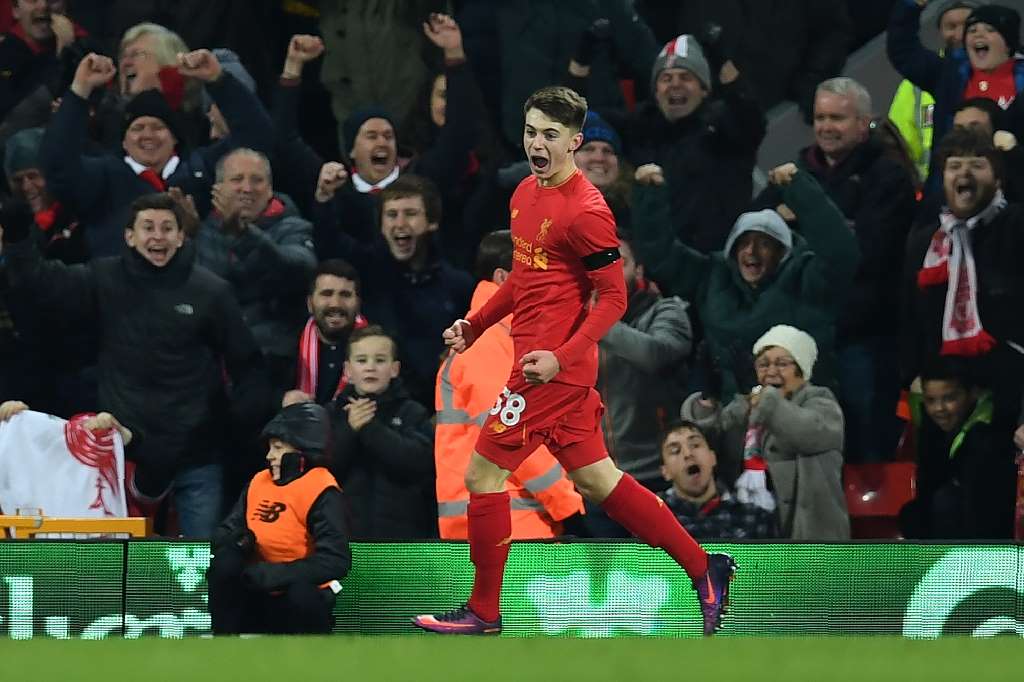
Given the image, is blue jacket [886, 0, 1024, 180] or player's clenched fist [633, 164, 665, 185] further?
blue jacket [886, 0, 1024, 180]

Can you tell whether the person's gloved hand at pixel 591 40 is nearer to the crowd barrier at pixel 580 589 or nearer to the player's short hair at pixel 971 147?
the player's short hair at pixel 971 147

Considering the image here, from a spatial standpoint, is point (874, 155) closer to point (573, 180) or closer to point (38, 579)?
point (573, 180)

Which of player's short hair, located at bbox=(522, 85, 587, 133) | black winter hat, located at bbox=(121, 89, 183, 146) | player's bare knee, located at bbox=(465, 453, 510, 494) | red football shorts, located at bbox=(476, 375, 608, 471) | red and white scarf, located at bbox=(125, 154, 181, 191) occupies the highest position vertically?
black winter hat, located at bbox=(121, 89, 183, 146)

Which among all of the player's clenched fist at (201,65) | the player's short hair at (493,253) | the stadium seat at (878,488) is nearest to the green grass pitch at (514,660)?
the player's short hair at (493,253)

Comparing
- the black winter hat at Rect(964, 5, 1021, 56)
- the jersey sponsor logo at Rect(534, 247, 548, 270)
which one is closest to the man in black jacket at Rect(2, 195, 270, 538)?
the jersey sponsor logo at Rect(534, 247, 548, 270)

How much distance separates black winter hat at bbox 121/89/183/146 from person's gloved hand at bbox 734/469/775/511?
11.3 ft

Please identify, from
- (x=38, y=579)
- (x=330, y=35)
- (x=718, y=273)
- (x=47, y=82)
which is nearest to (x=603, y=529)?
(x=718, y=273)

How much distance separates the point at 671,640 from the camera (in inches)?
249

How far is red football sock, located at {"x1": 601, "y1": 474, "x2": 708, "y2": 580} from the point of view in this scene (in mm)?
6957

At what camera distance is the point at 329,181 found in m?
9.89

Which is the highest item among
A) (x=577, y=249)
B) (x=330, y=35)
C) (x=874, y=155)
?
(x=330, y=35)

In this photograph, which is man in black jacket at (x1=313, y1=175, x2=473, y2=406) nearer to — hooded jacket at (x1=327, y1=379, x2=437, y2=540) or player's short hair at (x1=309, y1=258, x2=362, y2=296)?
player's short hair at (x1=309, y1=258, x2=362, y2=296)

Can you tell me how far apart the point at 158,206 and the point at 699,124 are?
9.12ft

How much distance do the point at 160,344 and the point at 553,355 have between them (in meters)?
3.17
